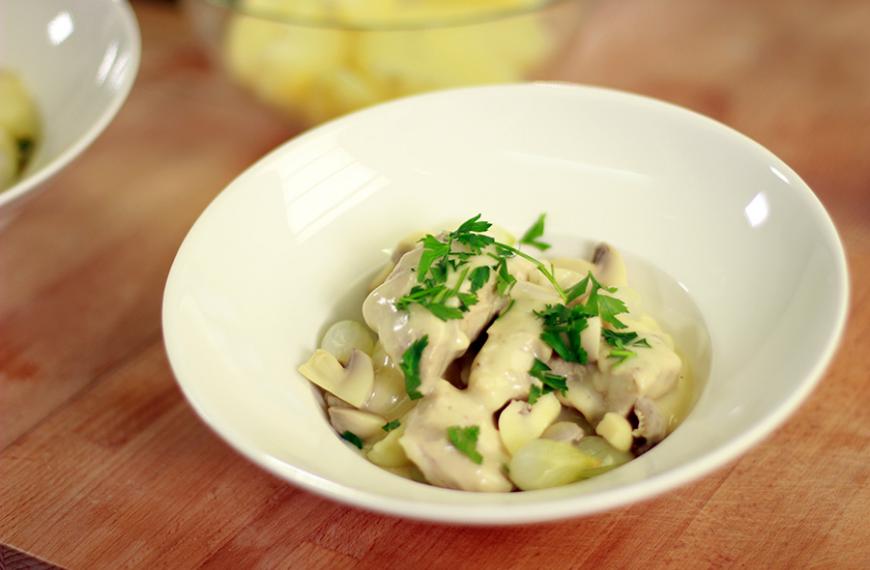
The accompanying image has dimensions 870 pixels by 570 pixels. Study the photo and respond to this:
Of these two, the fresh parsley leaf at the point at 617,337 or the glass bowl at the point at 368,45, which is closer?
the fresh parsley leaf at the point at 617,337

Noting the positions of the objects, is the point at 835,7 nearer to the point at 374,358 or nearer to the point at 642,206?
the point at 642,206

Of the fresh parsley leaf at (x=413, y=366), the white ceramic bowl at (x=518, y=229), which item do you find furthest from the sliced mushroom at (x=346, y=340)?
the fresh parsley leaf at (x=413, y=366)

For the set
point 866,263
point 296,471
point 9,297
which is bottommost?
point 9,297

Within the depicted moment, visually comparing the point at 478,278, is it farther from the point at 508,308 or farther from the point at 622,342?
the point at 622,342

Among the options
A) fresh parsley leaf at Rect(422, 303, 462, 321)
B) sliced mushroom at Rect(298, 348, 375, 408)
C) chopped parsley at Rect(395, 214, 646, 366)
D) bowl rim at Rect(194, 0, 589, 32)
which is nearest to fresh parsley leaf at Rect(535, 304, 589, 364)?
chopped parsley at Rect(395, 214, 646, 366)

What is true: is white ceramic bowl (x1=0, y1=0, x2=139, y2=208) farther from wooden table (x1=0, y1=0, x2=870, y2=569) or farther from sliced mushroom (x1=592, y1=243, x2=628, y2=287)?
sliced mushroom (x1=592, y1=243, x2=628, y2=287)

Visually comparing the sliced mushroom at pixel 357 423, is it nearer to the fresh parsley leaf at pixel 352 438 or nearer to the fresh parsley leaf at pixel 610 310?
the fresh parsley leaf at pixel 352 438

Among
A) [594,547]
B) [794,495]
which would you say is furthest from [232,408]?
[794,495]
